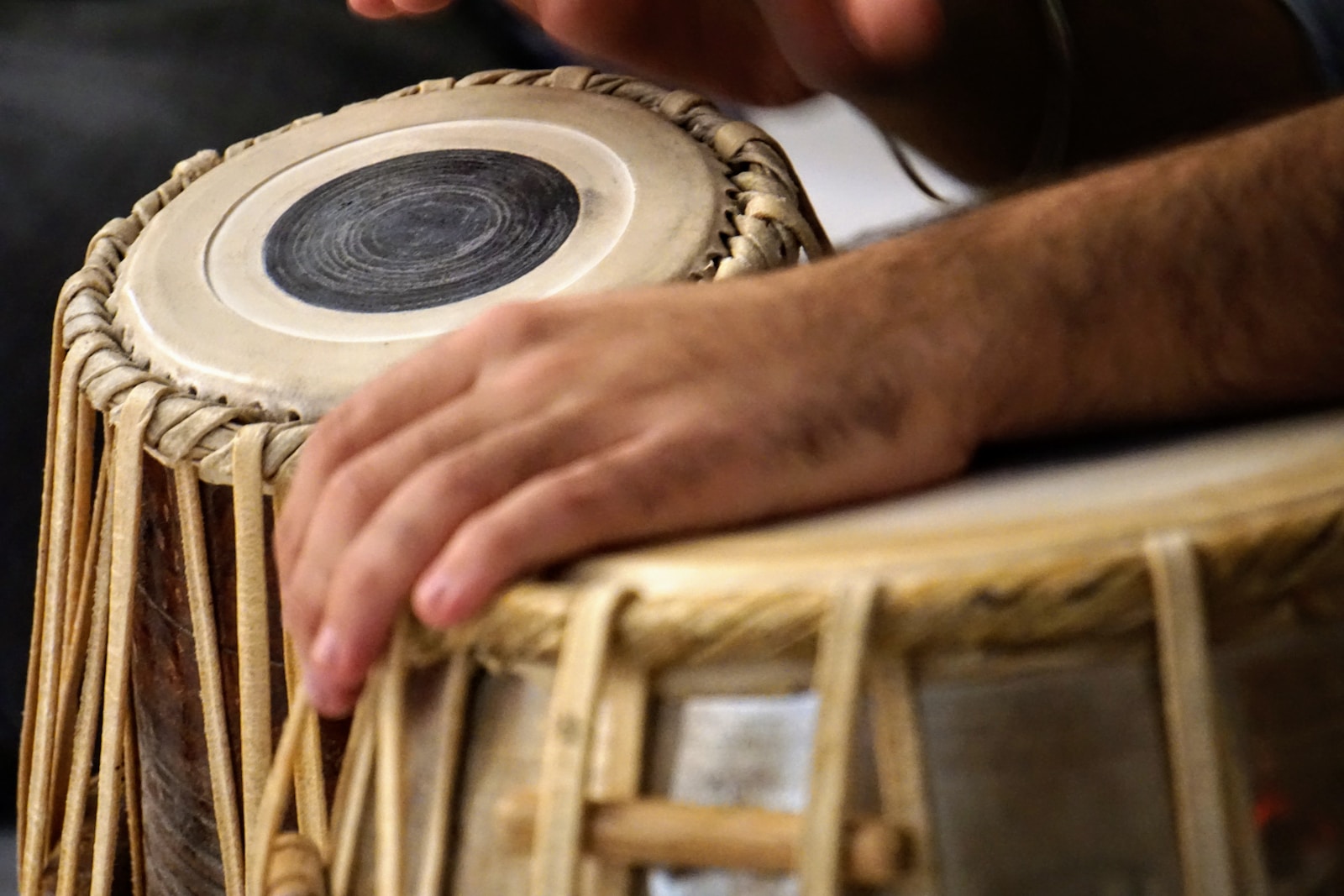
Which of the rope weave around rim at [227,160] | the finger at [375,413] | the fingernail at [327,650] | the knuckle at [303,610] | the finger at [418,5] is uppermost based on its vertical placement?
the finger at [418,5]

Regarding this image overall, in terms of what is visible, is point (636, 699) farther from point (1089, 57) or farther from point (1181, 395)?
point (1089, 57)

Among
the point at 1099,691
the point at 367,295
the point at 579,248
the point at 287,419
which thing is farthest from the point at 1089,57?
the point at 1099,691

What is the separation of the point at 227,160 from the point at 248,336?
12.2 inches

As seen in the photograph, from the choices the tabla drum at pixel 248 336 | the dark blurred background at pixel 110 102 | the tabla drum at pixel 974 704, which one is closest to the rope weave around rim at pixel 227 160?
the tabla drum at pixel 248 336

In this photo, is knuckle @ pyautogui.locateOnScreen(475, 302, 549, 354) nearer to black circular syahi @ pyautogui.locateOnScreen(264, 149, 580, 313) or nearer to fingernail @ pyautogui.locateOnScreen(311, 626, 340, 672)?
fingernail @ pyautogui.locateOnScreen(311, 626, 340, 672)

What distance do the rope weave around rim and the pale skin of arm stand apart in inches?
8.2

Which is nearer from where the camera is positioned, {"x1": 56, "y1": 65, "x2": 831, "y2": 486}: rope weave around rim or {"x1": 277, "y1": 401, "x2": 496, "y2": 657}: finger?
{"x1": 277, "y1": 401, "x2": 496, "y2": 657}: finger

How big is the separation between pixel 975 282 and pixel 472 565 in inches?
9.9

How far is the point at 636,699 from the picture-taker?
0.52m

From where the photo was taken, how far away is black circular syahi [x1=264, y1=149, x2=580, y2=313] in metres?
0.92

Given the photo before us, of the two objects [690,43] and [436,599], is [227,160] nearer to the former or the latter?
[690,43]

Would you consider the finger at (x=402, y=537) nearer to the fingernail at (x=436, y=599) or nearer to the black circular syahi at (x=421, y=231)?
the fingernail at (x=436, y=599)

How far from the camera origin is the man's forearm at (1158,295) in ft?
1.95

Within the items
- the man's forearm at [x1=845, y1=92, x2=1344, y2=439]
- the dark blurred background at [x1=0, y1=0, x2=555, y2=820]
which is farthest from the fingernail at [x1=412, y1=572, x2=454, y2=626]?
the dark blurred background at [x1=0, y1=0, x2=555, y2=820]
